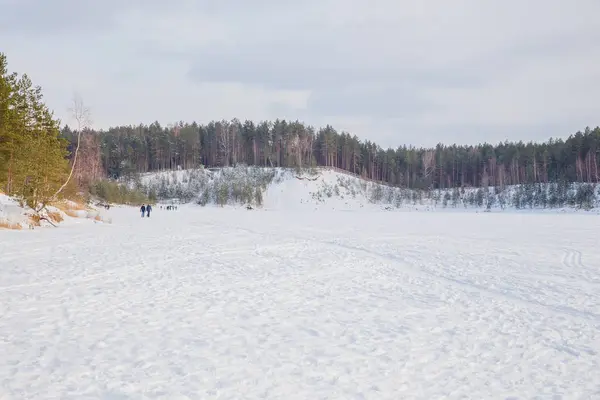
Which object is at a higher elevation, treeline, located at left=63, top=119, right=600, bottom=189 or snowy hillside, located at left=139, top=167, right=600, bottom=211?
treeline, located at left=63, top=119, right=600, bottom=189

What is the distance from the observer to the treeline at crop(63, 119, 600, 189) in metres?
98.9

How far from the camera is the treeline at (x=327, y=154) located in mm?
98938

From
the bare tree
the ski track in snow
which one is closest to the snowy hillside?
the bare tree

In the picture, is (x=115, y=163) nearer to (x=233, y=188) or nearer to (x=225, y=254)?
(x=233, y=188)

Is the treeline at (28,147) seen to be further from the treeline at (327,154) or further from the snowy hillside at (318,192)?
the treeline at (327,154)

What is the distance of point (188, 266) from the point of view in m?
12.9

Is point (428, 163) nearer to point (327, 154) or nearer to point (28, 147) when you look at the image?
point (327, 154)

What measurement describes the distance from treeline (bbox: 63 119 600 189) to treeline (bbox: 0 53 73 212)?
66.7m

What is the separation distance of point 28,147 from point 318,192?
75.9m

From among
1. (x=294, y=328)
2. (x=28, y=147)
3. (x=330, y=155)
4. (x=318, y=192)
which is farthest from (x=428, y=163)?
(x=294, y=328)

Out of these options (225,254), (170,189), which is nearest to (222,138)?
(170,189)

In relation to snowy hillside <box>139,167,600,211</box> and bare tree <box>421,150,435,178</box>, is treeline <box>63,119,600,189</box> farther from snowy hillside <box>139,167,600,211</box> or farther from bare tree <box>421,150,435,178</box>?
snowy hillside <box>139,167,600,211</box>

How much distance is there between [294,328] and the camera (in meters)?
7.02

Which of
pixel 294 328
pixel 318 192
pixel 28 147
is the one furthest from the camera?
pixel 318 192
